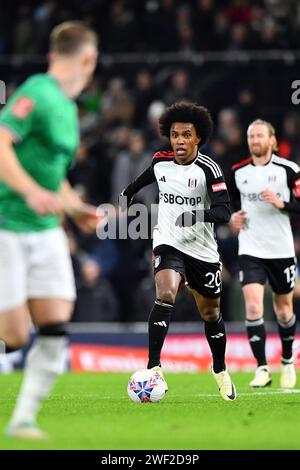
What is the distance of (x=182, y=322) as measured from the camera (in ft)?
58.4

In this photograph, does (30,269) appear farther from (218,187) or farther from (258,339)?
(258,339)

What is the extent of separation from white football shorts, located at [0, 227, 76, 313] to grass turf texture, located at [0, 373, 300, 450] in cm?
87

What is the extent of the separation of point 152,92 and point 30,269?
13138 millimetres

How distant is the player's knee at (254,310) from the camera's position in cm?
1239

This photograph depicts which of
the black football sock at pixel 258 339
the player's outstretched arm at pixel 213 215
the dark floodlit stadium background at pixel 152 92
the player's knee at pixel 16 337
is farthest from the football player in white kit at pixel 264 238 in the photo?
the player's knee at pixel 16 337

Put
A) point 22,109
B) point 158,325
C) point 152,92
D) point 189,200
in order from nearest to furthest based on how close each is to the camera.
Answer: point 22,109, point 158,325, point 189,200, point 152,92

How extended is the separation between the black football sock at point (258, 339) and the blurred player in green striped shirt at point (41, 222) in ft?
18.8

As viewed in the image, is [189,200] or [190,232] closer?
[190,232]

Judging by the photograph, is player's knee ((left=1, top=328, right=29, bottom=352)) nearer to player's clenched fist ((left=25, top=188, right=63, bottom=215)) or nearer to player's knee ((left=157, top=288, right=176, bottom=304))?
player's clenched fist ((left=25, top=188, right=63, bottom=215))

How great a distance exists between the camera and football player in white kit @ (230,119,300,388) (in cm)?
1245

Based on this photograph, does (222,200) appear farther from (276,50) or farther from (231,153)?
(276,50)

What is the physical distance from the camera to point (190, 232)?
1049 centimetres

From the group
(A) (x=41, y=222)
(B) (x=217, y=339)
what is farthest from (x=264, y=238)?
(A) (x=41, y=222)
